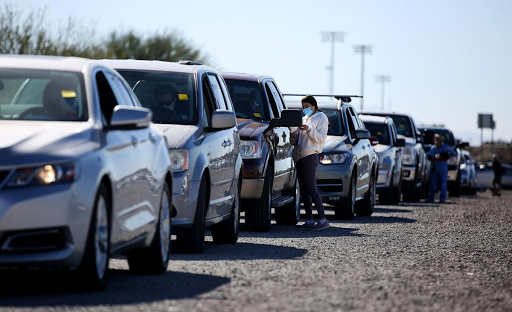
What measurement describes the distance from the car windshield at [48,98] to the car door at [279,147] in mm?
6893

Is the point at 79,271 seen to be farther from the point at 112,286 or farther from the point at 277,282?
the point at 277,282

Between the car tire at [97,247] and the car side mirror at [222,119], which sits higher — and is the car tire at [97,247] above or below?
below

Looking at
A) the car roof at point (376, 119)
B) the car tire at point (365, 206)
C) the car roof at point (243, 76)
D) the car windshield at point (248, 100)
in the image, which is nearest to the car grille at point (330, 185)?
the car tire at point (365, 206)

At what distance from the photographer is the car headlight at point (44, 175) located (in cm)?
754

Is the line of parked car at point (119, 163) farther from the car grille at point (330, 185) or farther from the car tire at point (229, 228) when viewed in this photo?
the car grille at point (330, 185)

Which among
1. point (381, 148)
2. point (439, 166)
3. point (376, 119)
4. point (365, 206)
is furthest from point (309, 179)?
point (439, 166)

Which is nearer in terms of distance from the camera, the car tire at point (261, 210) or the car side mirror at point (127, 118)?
the car side mirror at point (127, 118)

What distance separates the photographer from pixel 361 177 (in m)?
21.2

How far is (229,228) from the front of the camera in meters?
13.3

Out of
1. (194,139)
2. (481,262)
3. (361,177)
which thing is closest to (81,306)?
(194,139)

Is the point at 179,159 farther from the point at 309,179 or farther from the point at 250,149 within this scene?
the point at 309,179

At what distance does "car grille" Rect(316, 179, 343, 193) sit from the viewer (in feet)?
65.0

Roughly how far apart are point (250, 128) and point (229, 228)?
2.22m

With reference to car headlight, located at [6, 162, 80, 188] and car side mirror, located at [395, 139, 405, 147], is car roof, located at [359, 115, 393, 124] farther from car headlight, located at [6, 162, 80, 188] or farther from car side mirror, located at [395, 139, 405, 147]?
car headlight, located at [6, 162, 80, 188]
